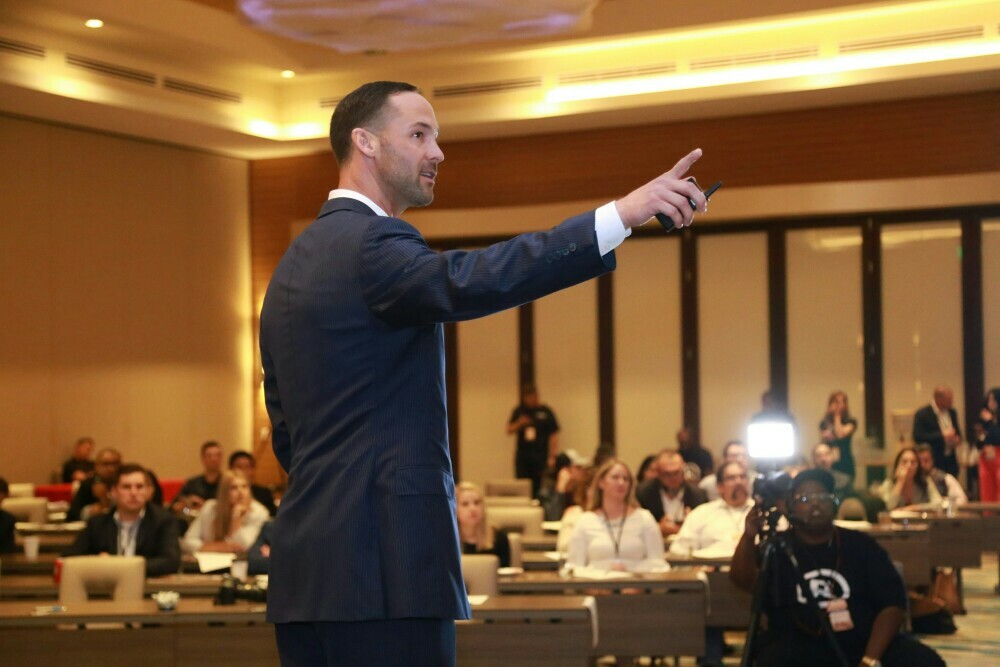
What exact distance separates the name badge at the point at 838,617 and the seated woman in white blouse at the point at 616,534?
1.89 m

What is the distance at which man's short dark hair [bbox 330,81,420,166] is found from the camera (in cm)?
180

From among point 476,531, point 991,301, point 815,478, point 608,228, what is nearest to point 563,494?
point 476,531

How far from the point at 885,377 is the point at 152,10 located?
27.6 feet

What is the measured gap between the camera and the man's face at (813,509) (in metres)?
5.11

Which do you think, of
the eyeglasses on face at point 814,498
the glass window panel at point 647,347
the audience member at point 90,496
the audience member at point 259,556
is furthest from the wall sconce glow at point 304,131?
the eyeglasses on face at point 814,498

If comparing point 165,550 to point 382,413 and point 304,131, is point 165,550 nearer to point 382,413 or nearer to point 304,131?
point 382,413

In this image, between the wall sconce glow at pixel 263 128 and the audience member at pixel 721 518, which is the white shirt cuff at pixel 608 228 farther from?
the wall sconce glow at pixel 263 128

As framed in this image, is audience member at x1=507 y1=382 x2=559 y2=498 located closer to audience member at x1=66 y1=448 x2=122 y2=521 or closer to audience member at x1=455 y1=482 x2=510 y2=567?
audience member at x1=66 y1=448 x2=122 y2=521

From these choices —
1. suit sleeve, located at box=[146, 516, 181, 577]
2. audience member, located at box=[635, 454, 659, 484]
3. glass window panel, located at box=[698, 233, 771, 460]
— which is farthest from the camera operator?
glass window panel, located at box=[698, 233, 771, 460]

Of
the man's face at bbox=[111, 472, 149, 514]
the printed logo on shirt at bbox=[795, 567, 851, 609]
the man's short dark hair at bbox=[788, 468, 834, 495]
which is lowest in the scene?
the printed logo on shirt at bbox=[795, 567, 851, 609]

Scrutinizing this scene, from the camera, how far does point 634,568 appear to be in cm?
686

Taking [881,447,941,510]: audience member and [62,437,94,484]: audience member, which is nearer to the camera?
[881,447,941,510]: audience member

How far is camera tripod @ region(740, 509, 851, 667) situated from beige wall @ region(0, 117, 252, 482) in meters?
9.87

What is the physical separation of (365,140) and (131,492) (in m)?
5.72
